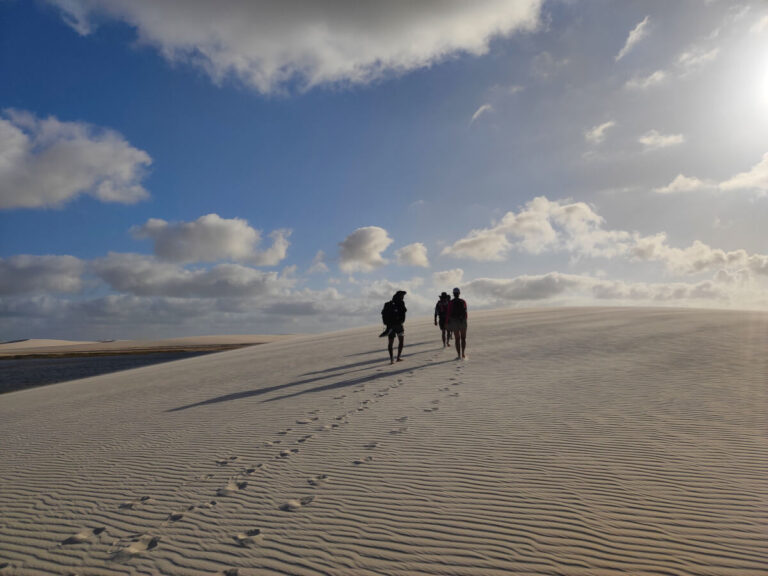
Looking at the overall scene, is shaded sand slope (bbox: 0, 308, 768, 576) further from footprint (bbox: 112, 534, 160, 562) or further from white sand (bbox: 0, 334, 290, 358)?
white sand (bbox: 0, 334, 290, 358)

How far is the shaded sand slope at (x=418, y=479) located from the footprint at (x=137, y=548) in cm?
2

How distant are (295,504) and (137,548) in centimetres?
144

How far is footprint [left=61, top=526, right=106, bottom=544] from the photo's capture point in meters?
4.22

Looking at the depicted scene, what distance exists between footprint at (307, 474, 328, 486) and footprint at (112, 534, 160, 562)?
1619 mm

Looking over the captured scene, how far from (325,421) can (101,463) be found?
342cm

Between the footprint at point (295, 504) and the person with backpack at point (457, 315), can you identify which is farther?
the person with backpack at point (457, 315)

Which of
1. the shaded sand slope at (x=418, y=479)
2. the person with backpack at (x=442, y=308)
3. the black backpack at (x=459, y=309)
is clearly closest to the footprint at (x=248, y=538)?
the shaded sand slope at (x=418, y=479)

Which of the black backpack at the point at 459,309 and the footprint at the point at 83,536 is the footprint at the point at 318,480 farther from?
the black backpack at the point at 459,309

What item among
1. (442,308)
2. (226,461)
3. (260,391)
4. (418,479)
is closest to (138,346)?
(442,308)

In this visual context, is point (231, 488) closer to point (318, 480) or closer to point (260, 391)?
point (318, 480)

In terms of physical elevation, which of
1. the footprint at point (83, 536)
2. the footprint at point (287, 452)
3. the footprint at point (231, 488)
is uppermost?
the footprint at point (287, 452)

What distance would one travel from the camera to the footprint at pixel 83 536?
13.8 ft

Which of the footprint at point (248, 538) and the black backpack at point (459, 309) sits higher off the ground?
the black backpack at point (459, 309)

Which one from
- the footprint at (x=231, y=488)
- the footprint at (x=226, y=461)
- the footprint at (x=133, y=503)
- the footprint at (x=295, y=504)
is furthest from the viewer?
the footprint at (x=226, y=461)
